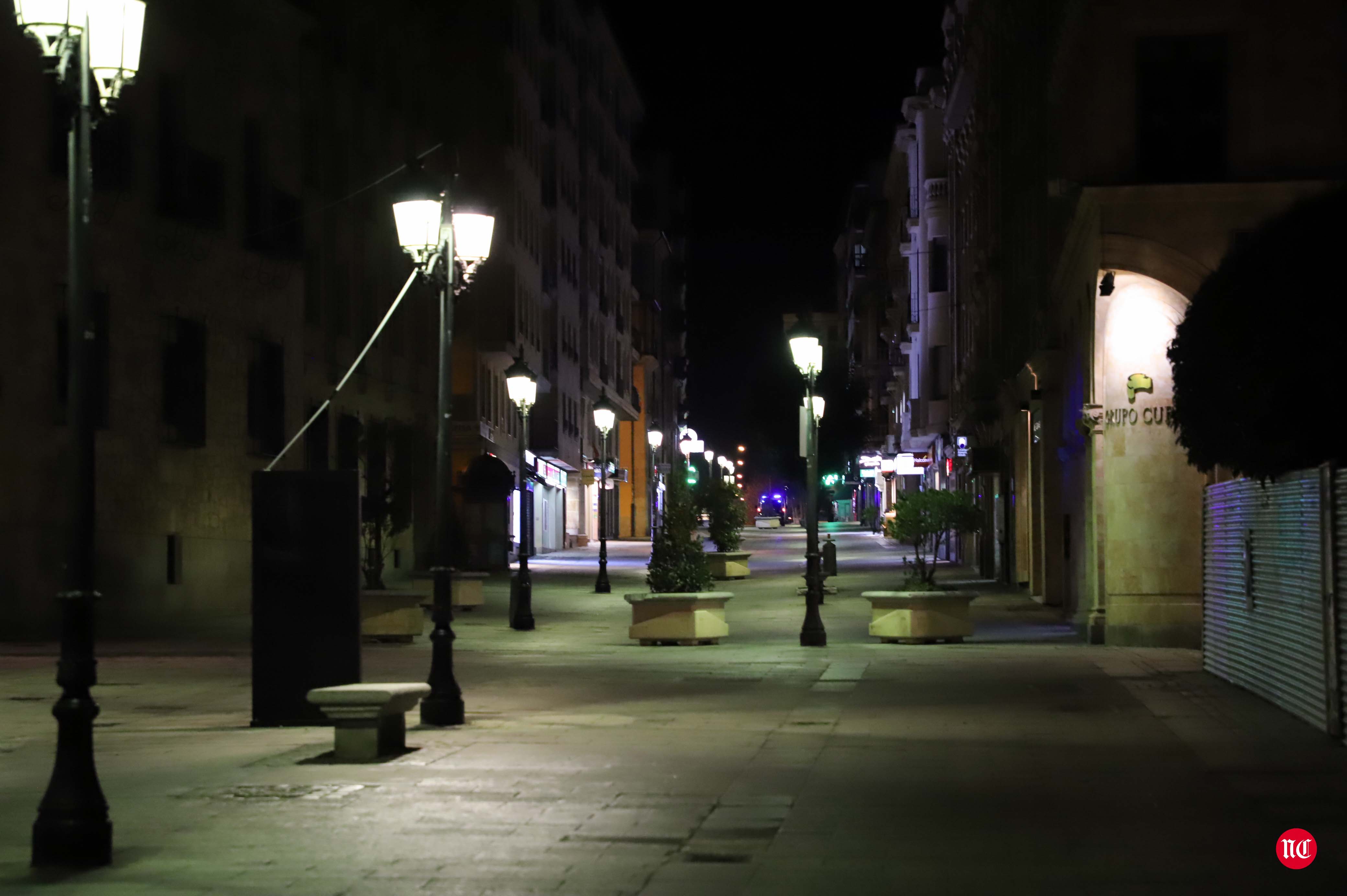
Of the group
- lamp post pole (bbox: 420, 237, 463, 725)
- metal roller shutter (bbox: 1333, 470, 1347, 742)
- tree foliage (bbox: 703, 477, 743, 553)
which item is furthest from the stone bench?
tree foliage (bbox: 703, 477, 743, 553)

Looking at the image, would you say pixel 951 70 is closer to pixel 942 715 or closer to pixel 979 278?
pixel 979 278

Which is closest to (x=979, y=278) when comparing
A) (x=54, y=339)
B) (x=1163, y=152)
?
(x=1163, y=152)

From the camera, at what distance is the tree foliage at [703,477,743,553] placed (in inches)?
1943

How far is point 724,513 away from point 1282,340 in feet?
114

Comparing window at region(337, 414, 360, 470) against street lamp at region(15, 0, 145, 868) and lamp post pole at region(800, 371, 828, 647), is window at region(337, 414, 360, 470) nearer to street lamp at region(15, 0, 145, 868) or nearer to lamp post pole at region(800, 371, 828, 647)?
lamp post pole at region(800, 371, 828, 647)

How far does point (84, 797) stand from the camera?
9094 mm

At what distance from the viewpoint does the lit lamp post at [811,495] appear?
2572cm

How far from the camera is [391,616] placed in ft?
92.9

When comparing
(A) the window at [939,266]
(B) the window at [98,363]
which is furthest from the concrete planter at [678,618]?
(A) the window at [939,266]

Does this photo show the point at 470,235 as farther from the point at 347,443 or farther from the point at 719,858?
the point at 347,443

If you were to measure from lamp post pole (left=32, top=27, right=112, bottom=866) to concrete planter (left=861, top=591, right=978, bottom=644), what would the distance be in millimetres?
18217

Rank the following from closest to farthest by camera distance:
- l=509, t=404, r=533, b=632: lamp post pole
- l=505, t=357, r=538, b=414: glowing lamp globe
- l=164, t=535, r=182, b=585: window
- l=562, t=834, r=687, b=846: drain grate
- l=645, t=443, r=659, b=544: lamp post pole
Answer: l=562, t=834, r=687, b=846: drain grate → l=509, t=404, r=533, b=632: lamp post pole → l=505, t=357, r=538, b=414: glowing lamp globe → l=164, t=535, r=182, b=585: window → l=645, t=443, r=659, b=544: lamp post pole

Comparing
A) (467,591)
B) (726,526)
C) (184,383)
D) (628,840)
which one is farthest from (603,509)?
(628,840)

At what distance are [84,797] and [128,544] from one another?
73.0 ft
